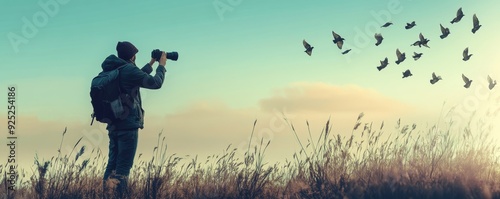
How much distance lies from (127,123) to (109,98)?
32cm

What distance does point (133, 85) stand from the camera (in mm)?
6543

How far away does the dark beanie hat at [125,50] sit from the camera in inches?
266

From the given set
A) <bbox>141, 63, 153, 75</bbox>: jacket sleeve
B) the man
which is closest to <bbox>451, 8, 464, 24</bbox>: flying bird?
<bbox>141, 63, 153, 75</bbox>: jacket sleeve

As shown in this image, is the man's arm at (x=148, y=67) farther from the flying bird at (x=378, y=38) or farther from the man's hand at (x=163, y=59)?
the flying bird at (x=378, y=38)

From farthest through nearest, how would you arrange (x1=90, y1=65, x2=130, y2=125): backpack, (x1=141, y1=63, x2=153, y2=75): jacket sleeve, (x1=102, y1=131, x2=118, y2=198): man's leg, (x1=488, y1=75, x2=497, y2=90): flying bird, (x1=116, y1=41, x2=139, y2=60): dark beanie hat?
1. (x1=488, y1=75, x2=497, y2=90): flying bird
2. (x1=141, y1=63, x2=153, y2=75): jacket sleeve
3. (x1=116, y1=41, x2=139, y2=60): dark beanie hat
4. (x1=102, y1=131, x2=118, y2=198): man's leg
5. (x1=90, y1=65, x2=130, y2=125): backpack

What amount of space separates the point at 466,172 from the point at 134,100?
12.2 ft

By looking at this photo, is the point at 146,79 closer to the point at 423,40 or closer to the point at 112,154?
the point at 112,154

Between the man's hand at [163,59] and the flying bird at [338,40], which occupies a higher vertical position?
the flying bird at [338,40]

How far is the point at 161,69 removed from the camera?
266 inches

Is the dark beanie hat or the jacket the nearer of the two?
the jacket

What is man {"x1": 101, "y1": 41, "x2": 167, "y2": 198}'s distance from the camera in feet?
21.1

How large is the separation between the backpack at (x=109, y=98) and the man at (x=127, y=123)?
5 centimetres

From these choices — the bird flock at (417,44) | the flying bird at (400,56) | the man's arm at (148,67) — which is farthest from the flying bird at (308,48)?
the man's arm at (148,67)

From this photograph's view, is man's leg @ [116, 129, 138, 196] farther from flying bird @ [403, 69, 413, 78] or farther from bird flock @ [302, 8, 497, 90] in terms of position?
flying bird @ [403, 69, 413, 78]
